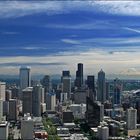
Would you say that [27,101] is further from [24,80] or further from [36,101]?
[24,80]

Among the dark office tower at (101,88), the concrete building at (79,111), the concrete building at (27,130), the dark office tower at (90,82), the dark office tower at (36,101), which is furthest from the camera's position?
the dark office tower at (90,82)

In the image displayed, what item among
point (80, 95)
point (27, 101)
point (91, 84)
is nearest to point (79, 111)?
point (27, 101)

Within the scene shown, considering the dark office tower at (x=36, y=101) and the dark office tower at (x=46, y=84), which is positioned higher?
the dark office tower at (x=46, y=84)

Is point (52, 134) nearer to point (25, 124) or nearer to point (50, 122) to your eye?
point (25, 124)

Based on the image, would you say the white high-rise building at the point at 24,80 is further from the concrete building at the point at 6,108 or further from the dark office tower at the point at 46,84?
the concrete building at the point at 6,108

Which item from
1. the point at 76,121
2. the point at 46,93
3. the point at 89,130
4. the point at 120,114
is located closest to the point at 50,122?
the point at 76,121

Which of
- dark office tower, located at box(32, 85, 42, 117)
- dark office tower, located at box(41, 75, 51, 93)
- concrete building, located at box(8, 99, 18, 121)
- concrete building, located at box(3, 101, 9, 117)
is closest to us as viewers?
concrete building, located at box(8, 99, 18, 121)

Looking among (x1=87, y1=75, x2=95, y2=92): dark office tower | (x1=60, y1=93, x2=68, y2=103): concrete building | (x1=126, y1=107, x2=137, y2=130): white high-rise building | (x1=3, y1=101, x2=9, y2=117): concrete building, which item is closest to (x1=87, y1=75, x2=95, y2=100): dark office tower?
(x1=87, y1=75, x2=95, y2=92): dark office tower

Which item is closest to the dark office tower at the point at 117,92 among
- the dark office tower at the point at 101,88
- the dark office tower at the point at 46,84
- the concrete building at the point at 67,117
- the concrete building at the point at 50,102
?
the dark office tower at the point at 101,88

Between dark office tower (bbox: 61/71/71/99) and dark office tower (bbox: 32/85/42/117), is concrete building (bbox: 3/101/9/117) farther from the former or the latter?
dark office tower (bbox: 61/71/71/99)
